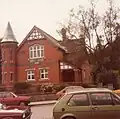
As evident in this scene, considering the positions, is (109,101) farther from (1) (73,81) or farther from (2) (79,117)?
(1) (73,81)

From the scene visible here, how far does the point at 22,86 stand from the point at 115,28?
1639cm

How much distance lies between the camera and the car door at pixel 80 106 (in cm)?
1331

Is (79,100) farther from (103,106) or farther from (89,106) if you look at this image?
(103,106)

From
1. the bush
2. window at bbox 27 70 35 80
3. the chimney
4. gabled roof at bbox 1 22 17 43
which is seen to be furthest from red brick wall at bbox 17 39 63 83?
the bush

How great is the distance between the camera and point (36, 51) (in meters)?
58.6

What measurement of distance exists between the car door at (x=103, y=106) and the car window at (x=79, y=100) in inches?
9.1

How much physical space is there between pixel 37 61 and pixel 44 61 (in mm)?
1252

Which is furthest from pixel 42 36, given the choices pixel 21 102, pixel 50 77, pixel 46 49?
pixel 21 102

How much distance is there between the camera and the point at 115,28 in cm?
5275

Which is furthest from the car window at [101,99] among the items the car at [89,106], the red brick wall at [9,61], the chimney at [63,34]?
the red brick wall at [9,61]

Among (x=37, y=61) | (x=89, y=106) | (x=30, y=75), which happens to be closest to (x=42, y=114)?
(x=89, y=106)

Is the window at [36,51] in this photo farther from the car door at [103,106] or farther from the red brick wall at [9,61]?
the car door at [103,106]

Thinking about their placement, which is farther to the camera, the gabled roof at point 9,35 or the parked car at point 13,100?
the gabled roof at point 9,35

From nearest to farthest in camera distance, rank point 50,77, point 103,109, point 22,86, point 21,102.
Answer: point 103,109
point 21,102
point 22,86
point 50,77
